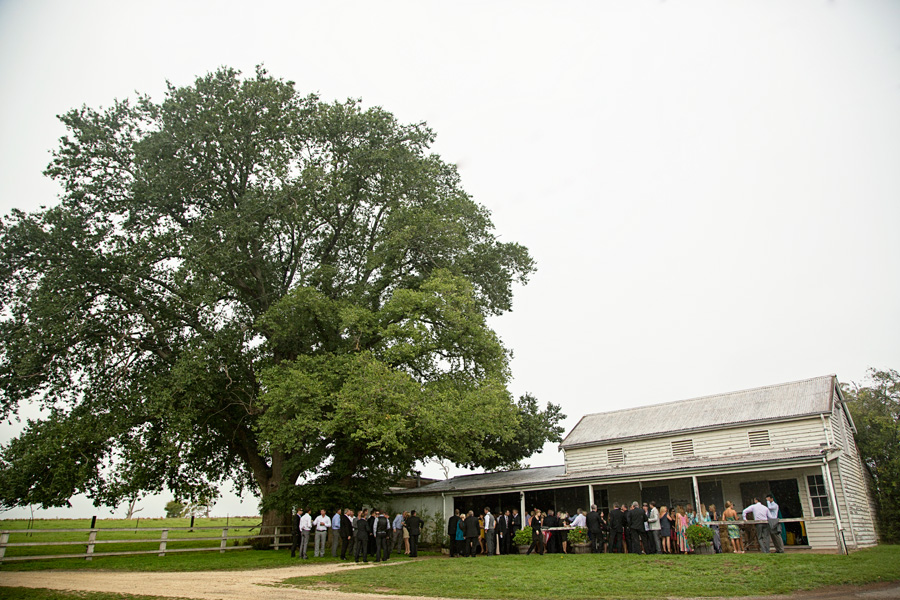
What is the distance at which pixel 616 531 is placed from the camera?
1859cm

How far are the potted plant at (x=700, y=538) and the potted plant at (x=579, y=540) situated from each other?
3511 mm

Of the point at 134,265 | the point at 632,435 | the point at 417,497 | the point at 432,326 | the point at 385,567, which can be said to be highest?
the point at 134,265

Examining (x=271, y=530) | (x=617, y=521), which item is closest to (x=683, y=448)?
(x=617, y=521)

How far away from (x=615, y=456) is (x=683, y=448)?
3.02 metres

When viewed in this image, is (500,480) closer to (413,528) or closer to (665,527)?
(413,528)

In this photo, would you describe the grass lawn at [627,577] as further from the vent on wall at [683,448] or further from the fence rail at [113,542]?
the vent on wall at [683,448]

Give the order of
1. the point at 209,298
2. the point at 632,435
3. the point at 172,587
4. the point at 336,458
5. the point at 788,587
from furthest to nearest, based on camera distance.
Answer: the point at 632,435
the point at 336,458
the point at 209,298
the point at 172,587
the point at 788,587

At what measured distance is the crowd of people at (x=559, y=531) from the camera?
17.2 meters

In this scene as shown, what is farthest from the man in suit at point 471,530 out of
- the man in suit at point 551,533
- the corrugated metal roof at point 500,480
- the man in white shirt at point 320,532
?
the man in white shirt at point 320,532

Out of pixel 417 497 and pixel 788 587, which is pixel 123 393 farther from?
pixel 788 587

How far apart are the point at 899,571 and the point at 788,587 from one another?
11.0 ft

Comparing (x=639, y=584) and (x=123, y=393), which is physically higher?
(x=123, y=393)

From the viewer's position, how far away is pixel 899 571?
11414 mm

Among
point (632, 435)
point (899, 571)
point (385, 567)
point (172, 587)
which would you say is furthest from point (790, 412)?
point (172, 587)
